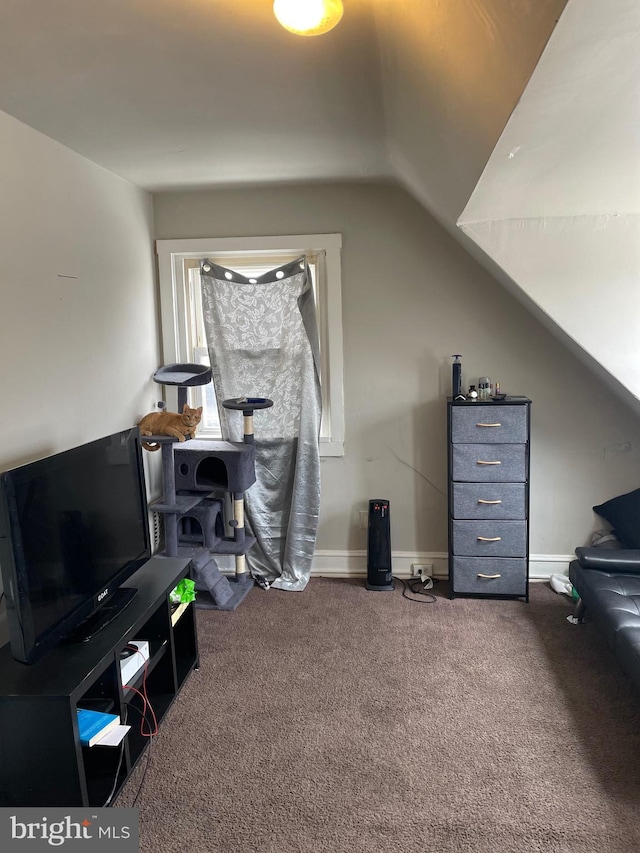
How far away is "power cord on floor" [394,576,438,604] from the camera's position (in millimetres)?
3317

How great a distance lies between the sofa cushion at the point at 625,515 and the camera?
3221 mm

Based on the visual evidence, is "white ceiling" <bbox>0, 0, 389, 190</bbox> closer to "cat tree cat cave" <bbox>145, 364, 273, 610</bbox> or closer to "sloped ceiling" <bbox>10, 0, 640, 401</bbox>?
"sloped ceiling" <bbox>10, 0, 640, 401</bbox>

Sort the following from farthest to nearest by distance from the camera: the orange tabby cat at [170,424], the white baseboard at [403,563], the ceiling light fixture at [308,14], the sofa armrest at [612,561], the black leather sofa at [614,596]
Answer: the white baseboard at [403,563] < the orange tabby cat at [170,424] < the sofa armrest at [612,561] < the black leather sofa at [614,596] < the ceiling light fixture at [308,14]

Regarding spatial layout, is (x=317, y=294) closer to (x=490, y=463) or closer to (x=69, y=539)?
(x=490, y=463)

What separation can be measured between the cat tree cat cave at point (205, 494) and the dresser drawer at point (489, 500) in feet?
3.77

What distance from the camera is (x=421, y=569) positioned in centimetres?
360

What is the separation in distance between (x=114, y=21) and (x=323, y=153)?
4.45 ft

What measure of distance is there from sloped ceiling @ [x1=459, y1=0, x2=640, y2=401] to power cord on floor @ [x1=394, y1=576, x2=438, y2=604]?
1.49 m

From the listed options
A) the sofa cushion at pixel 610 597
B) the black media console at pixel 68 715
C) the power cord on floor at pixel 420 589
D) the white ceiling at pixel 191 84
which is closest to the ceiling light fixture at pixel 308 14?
the white ceiling at pixel 191 84

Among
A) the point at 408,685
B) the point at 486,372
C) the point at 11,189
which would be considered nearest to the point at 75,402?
the point at 11,189

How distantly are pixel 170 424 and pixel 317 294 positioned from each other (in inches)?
46.9

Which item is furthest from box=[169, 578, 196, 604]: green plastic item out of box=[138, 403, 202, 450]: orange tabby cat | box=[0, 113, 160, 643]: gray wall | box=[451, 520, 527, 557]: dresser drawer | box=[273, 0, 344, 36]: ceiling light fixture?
box=[273, 0, 344, 36]: ceiling light fixture

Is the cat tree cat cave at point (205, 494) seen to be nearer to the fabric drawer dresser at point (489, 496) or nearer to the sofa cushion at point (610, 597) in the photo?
the fabric drawer dresser at point (489, 496)

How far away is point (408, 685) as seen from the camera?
8.22 feet
